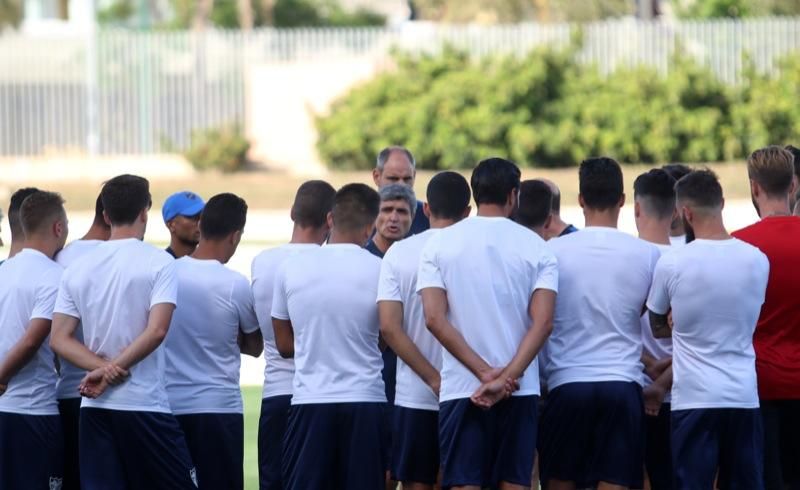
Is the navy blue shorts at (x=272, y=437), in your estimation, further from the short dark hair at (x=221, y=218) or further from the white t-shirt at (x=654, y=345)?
the white t-shirt at (x=654, y=345)

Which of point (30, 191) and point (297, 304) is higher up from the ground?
point (30, 191)

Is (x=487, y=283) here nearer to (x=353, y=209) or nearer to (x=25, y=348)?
(x=353, y=209)

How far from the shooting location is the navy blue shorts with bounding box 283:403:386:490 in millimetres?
6785

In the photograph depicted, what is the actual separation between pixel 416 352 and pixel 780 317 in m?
1.75

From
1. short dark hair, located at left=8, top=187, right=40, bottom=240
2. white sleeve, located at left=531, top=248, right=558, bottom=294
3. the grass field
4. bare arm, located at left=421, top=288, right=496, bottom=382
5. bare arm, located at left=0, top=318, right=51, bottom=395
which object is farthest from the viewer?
the grass field

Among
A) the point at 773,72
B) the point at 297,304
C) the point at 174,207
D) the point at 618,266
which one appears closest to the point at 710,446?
the point at 618,266

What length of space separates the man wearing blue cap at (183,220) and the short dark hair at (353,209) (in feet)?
3.33

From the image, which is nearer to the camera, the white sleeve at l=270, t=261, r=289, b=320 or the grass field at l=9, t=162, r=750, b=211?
the white sleeve at l=270, t=261, r=289, b=320

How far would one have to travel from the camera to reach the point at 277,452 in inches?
287

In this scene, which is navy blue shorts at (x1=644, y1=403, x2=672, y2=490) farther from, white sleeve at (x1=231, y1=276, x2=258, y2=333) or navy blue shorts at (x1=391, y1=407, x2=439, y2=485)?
white sleeve at (x1=231, y1=276, x2=258, y2=333)

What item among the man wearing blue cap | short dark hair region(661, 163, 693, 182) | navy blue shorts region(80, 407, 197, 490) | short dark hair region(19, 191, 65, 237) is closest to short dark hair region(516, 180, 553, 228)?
short dark hair region(661, 163, 693, 182)

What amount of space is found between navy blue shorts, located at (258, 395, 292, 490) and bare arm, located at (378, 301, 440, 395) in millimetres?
770

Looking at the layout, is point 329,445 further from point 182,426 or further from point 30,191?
point 30,191

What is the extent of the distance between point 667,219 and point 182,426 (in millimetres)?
2623
